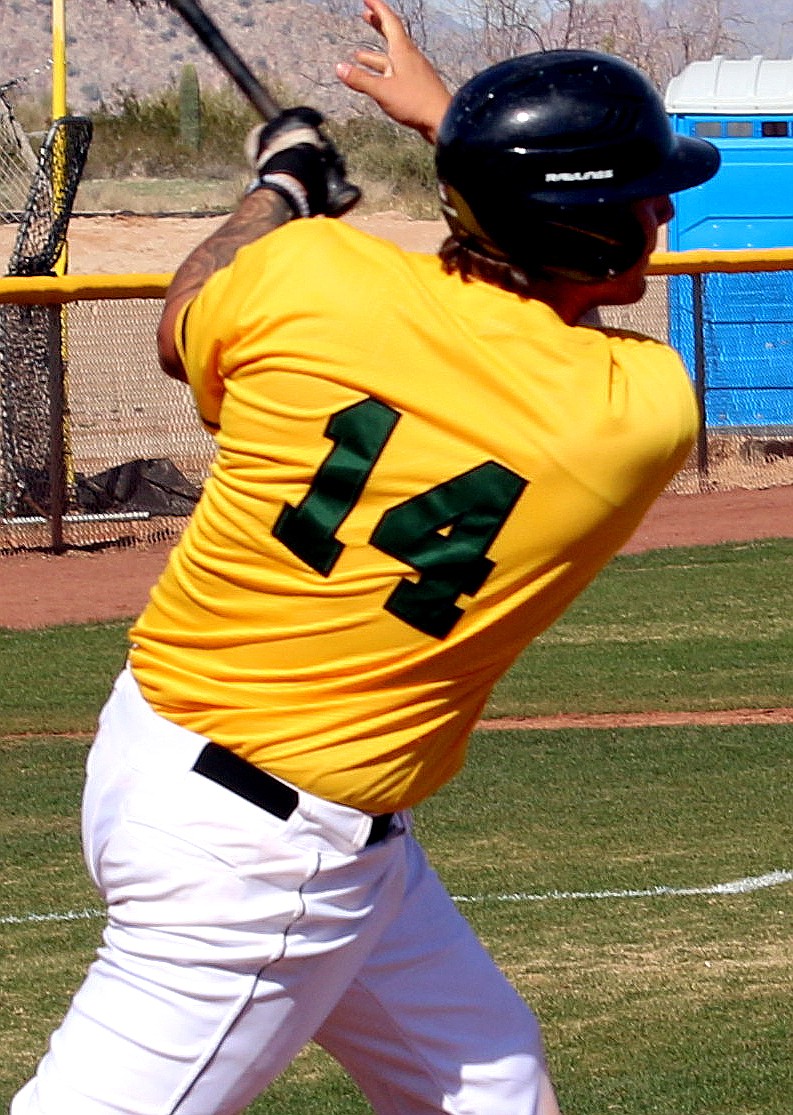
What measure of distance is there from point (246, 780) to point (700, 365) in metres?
13.1

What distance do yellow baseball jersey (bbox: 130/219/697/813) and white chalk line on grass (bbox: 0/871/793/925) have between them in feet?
11.2

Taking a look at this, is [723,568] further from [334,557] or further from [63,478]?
[334,557]

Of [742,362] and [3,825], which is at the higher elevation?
[3,825]

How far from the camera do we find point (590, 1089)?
4.60 m

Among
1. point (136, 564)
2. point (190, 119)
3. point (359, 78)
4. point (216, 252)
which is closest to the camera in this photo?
point (216, 252)

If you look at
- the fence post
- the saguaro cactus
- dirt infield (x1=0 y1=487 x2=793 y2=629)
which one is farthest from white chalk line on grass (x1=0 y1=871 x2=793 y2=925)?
the saguaro cactus

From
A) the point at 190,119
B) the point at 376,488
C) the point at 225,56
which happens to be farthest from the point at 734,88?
the point at 190,119

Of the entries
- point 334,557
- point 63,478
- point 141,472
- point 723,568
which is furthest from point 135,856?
point 141,472

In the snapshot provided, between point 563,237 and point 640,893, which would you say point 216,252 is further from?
point 640,893

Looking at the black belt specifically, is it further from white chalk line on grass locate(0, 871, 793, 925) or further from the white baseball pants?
white chalk line on grass locate(0, 871, 793, 925)

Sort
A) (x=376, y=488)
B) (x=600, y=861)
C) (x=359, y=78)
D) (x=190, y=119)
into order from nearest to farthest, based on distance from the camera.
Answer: (x=376, y=488) < (x=359, y=78) < (x=600, y=861) < (x=190, y=119)

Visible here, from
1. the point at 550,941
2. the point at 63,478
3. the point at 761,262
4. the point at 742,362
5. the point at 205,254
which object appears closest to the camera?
the point at 205,254

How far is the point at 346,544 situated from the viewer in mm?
2646

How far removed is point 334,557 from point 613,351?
480 millimetres
